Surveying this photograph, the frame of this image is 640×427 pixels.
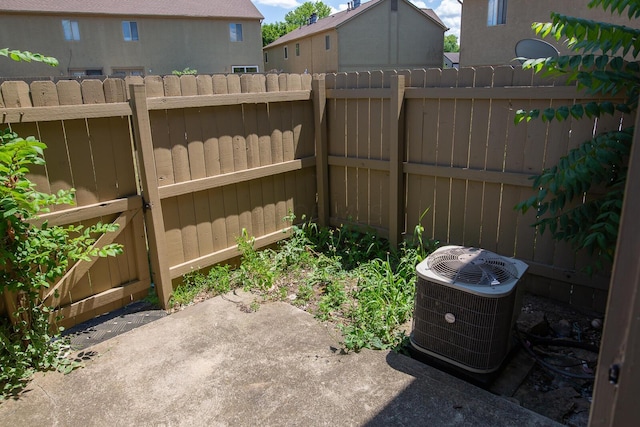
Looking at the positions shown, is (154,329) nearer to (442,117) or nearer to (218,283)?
(218,283)

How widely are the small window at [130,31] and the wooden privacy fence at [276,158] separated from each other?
2230 centimetres

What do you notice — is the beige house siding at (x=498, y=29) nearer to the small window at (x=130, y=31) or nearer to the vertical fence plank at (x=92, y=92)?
the vertical fence plank at (x=92, y=92)

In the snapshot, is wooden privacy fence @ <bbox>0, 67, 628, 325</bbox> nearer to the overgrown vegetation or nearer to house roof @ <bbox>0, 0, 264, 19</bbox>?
the overgrown vegetation

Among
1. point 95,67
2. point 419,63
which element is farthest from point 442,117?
point 419,63

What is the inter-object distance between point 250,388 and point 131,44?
24.9 metres

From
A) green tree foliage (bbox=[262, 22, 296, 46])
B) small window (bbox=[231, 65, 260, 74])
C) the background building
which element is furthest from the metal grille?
green tree foliage (bbox=[262, 22, 296, 46])

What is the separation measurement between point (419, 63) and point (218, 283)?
2689 cm

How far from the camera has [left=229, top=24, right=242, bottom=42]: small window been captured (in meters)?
25.6

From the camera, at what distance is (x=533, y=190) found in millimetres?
3730

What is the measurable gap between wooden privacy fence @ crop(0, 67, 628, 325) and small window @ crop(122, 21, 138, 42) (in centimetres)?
2230

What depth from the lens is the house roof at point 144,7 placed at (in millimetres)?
20938

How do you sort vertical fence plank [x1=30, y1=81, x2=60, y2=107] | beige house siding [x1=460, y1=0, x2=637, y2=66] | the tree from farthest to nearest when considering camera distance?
the tree, beige house siding [x1=460, y1=0, x2=637, y2=66], vertical fence plank [x1=30, y1=81, x2=60, y2=107]

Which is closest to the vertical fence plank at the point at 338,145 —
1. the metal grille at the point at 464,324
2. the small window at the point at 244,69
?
the metal grille at the point at 464,324

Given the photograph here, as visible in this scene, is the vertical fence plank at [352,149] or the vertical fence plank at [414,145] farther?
the vertical fence plank at [352,149]
